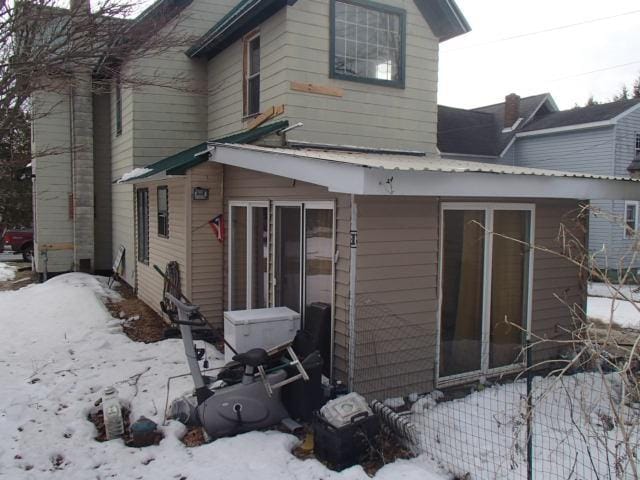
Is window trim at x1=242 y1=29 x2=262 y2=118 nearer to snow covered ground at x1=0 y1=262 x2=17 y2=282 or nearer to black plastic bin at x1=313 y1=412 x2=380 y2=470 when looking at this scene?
black plastic bin at x1=313 y1=412 x2=380 y2=470

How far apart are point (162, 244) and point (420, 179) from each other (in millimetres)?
6446

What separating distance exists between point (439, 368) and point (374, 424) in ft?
5.77

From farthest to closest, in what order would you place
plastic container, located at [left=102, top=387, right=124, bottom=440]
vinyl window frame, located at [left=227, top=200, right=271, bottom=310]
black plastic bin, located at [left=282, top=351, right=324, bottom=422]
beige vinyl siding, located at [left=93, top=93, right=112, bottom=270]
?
1. beige vinyl siding, located at [left=93, top=93, right=112, bottom=270]
2. vinyl window frame, located at [left=227, top=200, right=271, bottom=310]
3. black plastic bin, located at [left=282, top=351, right=324, bottom=422]
4. plastic container, located at [left=102, top=387, right=124, bottom=440]

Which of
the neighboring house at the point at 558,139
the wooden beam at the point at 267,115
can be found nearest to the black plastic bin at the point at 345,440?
the wooden beam at the point at 267,115

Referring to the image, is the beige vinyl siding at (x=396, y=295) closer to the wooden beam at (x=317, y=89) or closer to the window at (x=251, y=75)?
the wooden beam at (x=317, y=89)

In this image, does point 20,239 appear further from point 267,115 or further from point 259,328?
point 259,328

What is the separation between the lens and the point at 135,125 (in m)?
10.8

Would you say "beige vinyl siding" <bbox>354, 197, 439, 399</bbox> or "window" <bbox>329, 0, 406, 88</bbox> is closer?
"beige vinyl siding" <bbox>354, 197, 439, 399</bbox>

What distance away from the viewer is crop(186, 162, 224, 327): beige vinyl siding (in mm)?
8320

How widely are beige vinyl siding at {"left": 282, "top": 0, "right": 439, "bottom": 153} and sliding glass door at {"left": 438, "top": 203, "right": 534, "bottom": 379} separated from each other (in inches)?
107

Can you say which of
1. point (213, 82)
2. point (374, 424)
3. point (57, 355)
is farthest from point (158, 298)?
point (374, 424)

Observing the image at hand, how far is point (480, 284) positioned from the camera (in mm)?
6402

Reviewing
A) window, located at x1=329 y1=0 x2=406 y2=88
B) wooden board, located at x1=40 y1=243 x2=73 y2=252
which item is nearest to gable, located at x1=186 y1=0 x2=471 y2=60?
window, located at x1=329 y1=0 x2=406 y2=88

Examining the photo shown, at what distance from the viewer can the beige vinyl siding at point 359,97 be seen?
25.3 ft
